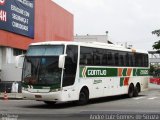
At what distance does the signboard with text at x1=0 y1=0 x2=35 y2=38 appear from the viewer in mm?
37188

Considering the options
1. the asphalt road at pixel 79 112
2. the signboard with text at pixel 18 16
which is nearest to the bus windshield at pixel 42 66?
the asphalt road at pixel 79 112

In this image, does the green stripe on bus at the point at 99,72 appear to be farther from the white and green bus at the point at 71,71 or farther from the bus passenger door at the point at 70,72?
the bus passenger door at the point at 70,72

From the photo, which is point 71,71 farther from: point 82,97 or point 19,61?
point 19,61

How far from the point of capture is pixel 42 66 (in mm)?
22016

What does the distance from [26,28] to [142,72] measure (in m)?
13.8

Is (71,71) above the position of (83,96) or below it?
above

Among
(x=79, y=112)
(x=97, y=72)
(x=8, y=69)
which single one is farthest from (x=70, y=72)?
(x=8, y=69)

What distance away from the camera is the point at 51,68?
2191 centimetres

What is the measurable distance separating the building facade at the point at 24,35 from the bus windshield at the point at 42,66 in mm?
13279

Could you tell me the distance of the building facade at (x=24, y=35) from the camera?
37912 millimetres

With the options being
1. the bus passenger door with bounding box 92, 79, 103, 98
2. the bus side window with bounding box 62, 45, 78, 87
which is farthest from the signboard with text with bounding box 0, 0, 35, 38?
the bus side window with bounding box 62, 45, 78, 87

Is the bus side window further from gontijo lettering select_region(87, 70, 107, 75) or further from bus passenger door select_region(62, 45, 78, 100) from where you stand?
gontijo lettering select_region(87, 70, 107, 75)

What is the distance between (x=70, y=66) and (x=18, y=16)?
60.8 feet

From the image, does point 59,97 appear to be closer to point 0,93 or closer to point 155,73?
point 0,93
